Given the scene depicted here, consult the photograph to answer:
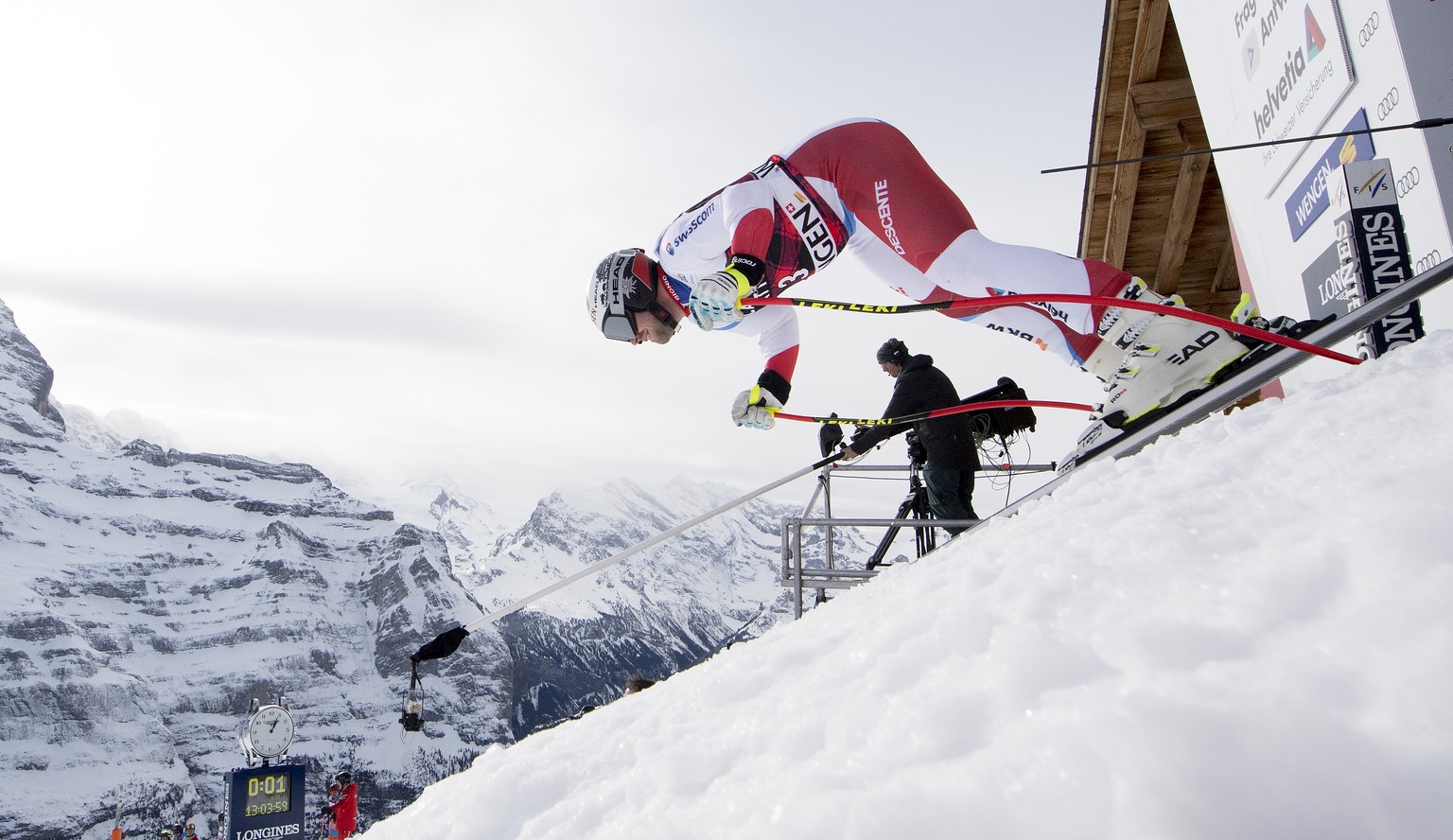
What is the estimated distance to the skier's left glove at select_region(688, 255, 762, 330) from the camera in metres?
3.12

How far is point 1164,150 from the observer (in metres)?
7.80

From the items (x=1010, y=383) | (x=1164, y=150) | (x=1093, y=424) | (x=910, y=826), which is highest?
(x=1164, y=150)

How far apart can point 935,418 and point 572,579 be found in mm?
1922

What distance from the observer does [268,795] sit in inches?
503

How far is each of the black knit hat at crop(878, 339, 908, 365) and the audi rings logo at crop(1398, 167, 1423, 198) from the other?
2.38 meters

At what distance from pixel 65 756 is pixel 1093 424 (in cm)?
14696

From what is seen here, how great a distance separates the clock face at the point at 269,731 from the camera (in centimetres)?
1307

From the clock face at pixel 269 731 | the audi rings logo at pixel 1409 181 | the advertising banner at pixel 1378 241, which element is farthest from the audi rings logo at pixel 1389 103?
the clock face at pixel 269 731

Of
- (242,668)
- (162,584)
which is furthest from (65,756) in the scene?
(162,584)

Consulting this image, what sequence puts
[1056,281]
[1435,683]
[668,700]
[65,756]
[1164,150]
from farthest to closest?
[65,756]
[1164,150]
[1056,281]
[668,700]
[1435,683]

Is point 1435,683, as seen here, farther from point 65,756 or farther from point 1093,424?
point 65,756

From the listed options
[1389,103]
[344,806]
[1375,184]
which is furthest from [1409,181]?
[344,806]

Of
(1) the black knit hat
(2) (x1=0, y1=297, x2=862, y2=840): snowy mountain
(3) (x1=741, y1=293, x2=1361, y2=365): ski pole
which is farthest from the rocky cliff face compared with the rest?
(3) (x1=741, y1=293, x2=1361, y2=365): ski pole

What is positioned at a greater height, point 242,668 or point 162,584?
point 162,584
